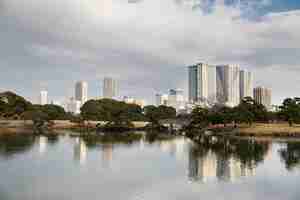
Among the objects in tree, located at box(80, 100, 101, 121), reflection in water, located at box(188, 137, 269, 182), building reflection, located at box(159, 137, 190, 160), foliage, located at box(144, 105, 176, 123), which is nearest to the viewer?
reflection in water, located at box(188, 137, 269, 182)

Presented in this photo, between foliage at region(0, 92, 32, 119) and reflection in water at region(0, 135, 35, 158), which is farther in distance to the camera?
foliage at region(0, 92, 32, 119)

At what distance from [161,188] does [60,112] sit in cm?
10632

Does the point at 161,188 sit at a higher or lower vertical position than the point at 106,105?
lower

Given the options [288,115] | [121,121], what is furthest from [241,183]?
[121,121]

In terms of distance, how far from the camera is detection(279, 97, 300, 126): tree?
8094 centimetres

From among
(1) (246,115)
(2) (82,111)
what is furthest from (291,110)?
(2) (82,111)

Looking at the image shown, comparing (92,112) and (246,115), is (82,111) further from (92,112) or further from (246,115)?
(246,115)

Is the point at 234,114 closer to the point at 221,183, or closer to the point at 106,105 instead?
the point at 106,105

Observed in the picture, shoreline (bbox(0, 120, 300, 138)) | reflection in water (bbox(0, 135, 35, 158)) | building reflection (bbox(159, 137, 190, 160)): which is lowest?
building reflection (bbox(159, 137, 190, 160))

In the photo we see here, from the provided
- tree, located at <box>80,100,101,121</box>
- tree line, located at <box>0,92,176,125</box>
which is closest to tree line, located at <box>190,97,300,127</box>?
tree line, located at <box>0,92,176,125</box>

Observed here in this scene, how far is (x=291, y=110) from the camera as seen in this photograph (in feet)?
266

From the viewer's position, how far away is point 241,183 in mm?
21750

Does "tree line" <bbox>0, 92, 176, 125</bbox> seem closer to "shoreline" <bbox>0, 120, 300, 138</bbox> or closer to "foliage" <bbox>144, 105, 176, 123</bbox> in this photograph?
"foliage" <bbox>144, 105, 176, 123</bbox>

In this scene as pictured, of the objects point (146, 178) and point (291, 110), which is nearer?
point (146, 178)
